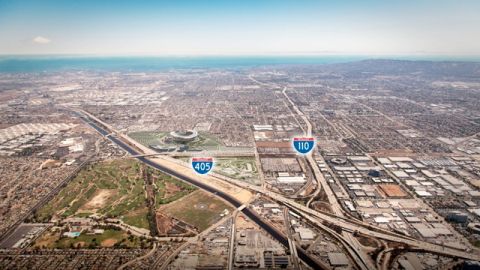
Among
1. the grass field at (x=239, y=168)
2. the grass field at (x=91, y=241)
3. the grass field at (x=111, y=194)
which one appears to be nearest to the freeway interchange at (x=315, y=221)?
the grass field at (x=239, y=168)

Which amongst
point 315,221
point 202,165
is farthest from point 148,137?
point 315,221

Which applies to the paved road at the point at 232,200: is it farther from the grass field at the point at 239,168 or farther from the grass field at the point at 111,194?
the grass field at the point at 239,168

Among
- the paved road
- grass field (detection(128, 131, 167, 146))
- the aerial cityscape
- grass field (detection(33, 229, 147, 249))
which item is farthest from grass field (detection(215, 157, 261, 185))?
grass field (detection(33, 229, 147, 249))

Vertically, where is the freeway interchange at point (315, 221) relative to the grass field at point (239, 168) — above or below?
below

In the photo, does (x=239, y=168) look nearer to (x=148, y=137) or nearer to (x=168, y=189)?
(x=168, y=189)

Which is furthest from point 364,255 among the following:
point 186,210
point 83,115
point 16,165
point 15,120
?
point 15,120

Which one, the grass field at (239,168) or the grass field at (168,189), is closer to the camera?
the grass field at (168,189)
